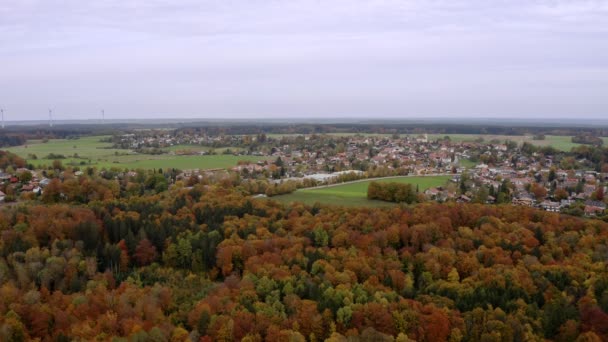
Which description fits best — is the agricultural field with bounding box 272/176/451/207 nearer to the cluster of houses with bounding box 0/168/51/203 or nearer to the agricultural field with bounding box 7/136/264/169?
the agricultural field with bounding box 7/136/264/169

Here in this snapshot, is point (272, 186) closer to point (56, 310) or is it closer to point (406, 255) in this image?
point (406, 255)

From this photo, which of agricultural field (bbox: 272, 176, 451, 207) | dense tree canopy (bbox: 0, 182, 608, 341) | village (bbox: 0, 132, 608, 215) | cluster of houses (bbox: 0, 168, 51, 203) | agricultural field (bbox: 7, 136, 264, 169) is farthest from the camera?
agricultural field (bbox: 7, 136, 264, 169)

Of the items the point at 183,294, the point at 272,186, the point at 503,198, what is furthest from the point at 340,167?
the point at 183,294

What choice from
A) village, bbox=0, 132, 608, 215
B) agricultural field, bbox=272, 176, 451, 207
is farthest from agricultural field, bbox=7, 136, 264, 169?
agricultural field, bbox=272, 176, 451, 207

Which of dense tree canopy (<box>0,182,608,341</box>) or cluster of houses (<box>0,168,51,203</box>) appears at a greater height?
cluster of houses (<box>0,168,51,203</box>)

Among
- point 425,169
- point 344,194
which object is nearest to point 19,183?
point 344,194

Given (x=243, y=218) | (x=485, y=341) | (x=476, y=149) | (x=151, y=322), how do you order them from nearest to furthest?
1. (x=485, y=341)
2. (x=151, y=322)
3. (x=243, y=218)
4. (x=476, y=149)

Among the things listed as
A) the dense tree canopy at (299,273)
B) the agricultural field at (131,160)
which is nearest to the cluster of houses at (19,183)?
the agricultural field at (131,160)

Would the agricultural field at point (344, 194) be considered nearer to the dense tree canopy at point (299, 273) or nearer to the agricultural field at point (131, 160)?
the dense tree canopy at point (299, 273)

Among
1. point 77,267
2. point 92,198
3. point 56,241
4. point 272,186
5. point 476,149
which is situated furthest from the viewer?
point 476,149
